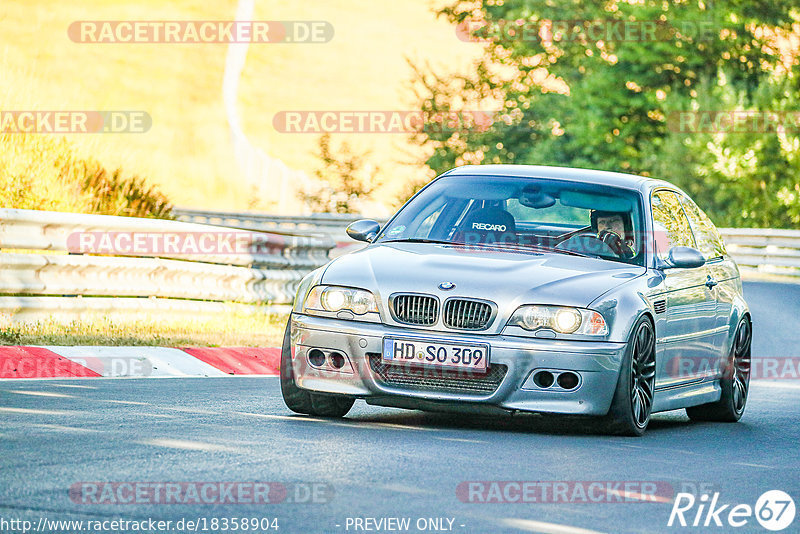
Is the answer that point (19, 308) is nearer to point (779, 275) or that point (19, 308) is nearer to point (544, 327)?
point (544, 327)

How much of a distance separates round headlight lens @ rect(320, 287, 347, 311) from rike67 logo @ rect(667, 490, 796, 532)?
95.9 inches

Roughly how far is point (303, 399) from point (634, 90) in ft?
120

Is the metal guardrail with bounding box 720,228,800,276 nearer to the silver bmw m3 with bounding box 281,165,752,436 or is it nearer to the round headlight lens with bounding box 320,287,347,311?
the silver bmw m3 with bounding box 281,165,752,436

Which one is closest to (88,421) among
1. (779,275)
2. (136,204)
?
(136,204)

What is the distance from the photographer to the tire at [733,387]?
1019 cm

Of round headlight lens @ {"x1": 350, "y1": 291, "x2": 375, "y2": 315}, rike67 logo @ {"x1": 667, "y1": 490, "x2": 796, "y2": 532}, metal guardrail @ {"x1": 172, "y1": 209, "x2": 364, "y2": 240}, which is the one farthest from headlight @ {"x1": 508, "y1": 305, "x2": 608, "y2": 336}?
metal guardrail @ {"x1": 172, "y1": 209, "x2": 364, "y2": 240}

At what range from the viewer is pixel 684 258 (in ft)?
30.0

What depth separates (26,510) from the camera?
205 inches

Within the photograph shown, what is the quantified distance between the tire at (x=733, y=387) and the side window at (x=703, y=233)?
549 millimetres

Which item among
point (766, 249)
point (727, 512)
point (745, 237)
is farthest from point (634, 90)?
point (727, 512)

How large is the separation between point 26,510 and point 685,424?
5.93 m

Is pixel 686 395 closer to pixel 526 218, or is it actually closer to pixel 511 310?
pixel 526 218

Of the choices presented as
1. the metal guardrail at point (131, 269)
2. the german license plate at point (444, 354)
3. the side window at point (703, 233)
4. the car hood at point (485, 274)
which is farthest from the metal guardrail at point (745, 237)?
the german license plate at point (444, 354)

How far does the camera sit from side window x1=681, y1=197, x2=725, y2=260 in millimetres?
10375
